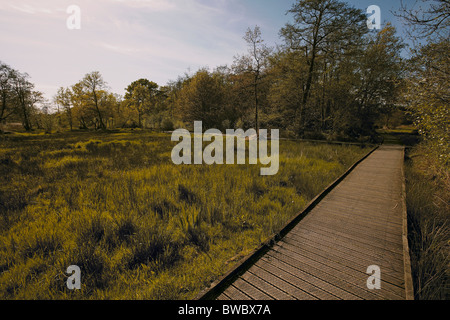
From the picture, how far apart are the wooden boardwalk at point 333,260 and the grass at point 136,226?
1.33 feet

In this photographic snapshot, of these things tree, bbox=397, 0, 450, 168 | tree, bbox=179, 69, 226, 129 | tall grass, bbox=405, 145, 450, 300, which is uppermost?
tree, bbox=179, 69, 226, 129

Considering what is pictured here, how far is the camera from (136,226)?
3.86 m

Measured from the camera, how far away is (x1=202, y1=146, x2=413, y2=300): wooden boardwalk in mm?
2336

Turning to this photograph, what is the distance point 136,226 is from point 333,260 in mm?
3840

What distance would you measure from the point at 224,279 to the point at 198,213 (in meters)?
1.86

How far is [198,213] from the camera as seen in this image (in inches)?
167

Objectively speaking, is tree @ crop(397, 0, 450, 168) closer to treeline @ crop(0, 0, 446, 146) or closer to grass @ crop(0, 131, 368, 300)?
grass @ crop(0, 131, 368, 300)

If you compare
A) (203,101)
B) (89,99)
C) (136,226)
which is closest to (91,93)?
(89,99)

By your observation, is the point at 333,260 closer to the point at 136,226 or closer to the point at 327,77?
the point at 136,226

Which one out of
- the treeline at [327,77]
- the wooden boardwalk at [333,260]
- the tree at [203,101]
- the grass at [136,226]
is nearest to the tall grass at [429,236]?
the wooden boardwalk at [333,260]

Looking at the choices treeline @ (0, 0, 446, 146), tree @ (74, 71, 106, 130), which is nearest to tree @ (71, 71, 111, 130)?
tree @ (74, 71, 106, 130)

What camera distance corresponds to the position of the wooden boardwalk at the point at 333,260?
2.34 meters

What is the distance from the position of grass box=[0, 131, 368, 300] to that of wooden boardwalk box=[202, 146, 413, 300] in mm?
406

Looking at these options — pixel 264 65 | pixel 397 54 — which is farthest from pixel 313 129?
pixel 397 54
